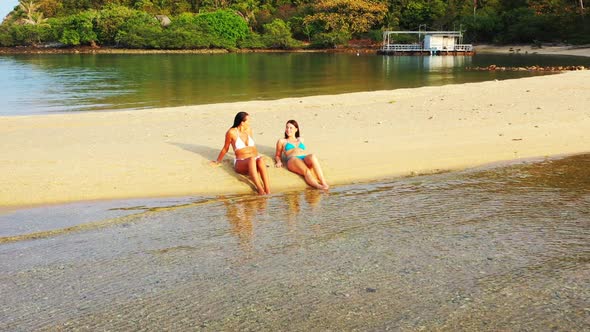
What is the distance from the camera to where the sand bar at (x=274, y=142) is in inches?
344

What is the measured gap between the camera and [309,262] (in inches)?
217

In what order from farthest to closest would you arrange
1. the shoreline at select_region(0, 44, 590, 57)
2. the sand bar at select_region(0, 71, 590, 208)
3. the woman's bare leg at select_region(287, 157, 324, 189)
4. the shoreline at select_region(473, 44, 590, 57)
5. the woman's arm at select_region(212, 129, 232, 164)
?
the shoreline at select_region(0, 44, 590, 57) → the shoreline at select_region(473, 44, 590, 57) → the woman's arm at select_region(212, 129, 232, 164) → the sand bar at select_region(0, 71, 590, 208) → the woman's bare leg at select_region(287, 157, 324, 189)

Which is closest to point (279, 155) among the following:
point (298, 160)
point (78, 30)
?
point (298, 160)

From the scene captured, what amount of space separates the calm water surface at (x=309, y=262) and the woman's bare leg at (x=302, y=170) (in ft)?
1.67

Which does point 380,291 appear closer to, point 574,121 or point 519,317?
point 519,317

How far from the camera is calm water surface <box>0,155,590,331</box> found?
4.46 metres

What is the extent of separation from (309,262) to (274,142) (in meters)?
6.26

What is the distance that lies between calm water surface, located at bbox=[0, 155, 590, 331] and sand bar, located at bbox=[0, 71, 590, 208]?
909mm

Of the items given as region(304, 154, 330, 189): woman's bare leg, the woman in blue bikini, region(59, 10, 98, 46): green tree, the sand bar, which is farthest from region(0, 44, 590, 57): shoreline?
region(304, 154, 330, 189): woman's bare leg

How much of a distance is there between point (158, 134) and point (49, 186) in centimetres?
444

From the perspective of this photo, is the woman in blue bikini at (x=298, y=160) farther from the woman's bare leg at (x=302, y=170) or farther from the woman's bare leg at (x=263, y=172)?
the woman's bare leg at (x=263, y=172)

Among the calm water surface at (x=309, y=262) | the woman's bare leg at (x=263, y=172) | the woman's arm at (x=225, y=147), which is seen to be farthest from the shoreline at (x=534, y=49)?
the calm water surface at (x=309, y=262)

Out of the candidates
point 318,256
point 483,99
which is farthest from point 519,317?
point 483,99

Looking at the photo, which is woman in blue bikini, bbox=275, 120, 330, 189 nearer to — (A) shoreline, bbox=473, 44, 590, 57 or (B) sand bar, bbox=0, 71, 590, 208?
(B) sand bar, bbox=0, 71, 590, 208
